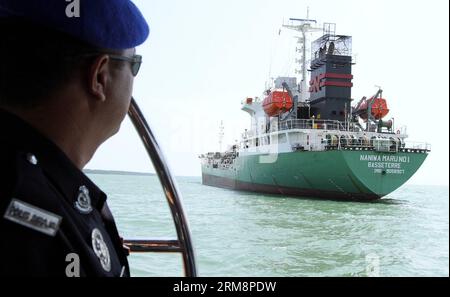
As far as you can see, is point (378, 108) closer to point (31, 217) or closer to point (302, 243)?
point (302, 243)

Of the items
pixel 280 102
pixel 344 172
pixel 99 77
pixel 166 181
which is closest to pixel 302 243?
pixel 166 181

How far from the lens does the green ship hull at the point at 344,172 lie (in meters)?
17.7

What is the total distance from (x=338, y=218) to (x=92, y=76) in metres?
12.5

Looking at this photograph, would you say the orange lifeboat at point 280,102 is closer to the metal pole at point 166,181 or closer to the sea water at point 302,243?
the sea water at point 302,243

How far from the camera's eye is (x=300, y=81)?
2664 centimetres

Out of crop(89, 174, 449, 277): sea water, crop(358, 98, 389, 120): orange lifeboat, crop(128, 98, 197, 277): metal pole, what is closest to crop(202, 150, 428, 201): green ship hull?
crop(89, 174, 449, 277): sea water

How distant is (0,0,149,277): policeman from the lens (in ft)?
1.69

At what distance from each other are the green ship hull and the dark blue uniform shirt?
57.4 feet

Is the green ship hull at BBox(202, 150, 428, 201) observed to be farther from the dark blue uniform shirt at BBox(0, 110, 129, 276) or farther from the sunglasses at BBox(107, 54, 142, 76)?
the dark blue uniform shirt at BBox(0, 110, 129, 276)

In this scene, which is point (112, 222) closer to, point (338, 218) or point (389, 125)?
point (338, 218)

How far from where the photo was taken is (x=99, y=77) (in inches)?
28.8

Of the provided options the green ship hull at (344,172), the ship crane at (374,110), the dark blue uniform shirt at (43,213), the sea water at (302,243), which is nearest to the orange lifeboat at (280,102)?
the green ship hull at (344,172)

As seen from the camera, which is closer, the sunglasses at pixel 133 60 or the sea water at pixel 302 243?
the sunglasses at pixel 133 60

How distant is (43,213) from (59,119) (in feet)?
0.66
